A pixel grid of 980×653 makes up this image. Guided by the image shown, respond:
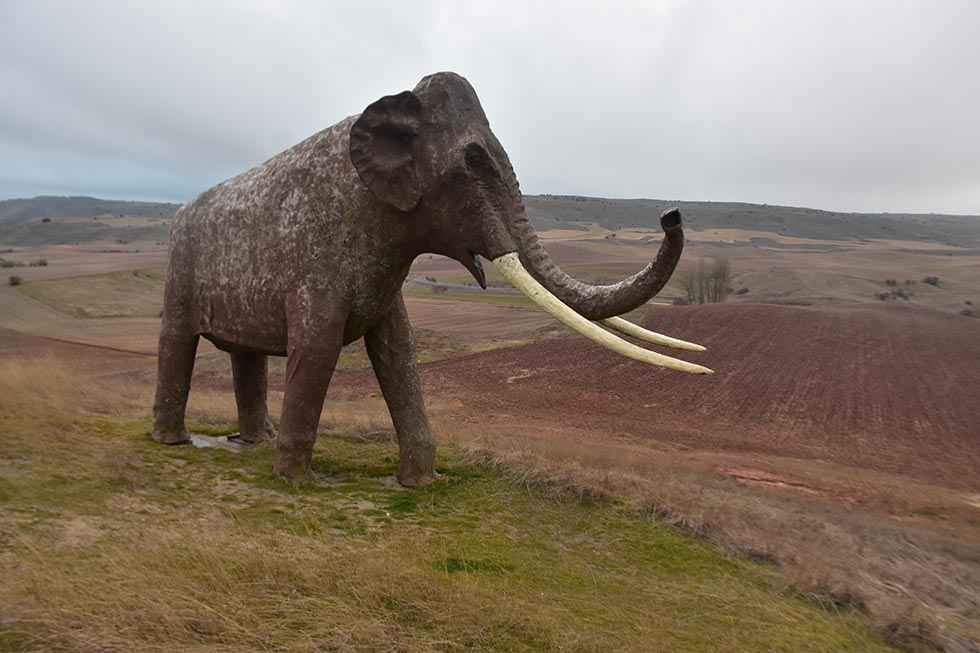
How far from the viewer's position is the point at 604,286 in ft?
16.2

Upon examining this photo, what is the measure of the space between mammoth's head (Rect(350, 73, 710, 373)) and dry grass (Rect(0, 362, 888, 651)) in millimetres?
1916

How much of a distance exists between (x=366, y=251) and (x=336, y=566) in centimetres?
294

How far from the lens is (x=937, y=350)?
2261 cm

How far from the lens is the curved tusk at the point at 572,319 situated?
3.93 metres

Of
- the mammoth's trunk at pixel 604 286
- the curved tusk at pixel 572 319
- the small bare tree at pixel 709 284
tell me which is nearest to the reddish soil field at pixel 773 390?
the mammoth's trunk at pixel 604 286

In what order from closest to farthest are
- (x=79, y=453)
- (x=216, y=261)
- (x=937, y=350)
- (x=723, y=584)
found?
(x=723, y=584), (x=79, y=453), (x=216, y=261), (x=937, y=350)

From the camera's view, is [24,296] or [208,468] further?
[24,296]

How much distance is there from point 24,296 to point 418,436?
36.5m

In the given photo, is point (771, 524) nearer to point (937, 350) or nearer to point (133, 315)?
point (937, 350)

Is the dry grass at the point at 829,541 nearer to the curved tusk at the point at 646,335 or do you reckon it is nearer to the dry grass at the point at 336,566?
the dry grass at the point at 336,566

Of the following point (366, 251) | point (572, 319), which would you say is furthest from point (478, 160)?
point (572, 319)

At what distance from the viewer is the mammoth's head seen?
521 cm

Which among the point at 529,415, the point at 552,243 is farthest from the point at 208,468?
the point at 552,243

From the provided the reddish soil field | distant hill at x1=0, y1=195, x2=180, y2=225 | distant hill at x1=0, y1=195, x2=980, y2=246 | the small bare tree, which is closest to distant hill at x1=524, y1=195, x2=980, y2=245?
distant hill at x1=0, y1=195, x2=980, y2=246
